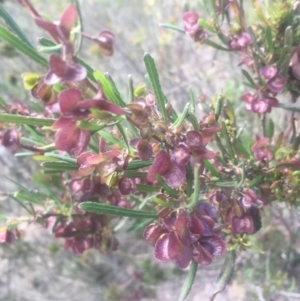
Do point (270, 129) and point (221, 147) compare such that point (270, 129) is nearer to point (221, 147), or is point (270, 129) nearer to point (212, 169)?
point (221, 147)

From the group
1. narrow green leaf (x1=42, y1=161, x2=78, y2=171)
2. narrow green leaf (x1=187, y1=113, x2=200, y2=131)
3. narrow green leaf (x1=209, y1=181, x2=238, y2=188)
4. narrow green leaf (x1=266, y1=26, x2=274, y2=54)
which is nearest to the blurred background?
narrow green leaf (x1=266, y1=26, x2=274, y2=54)

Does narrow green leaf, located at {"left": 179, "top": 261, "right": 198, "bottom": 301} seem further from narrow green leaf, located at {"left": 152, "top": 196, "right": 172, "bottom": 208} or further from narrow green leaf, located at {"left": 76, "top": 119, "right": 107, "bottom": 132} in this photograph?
narrow green leaf, located at {"left": 76, "top": 119, "right": 107, "bottom": 132}

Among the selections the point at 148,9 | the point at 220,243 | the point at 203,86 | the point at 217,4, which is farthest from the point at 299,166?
the point at 148,9

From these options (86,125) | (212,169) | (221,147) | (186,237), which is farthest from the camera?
(221,147)

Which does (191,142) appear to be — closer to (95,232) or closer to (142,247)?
(95,232)

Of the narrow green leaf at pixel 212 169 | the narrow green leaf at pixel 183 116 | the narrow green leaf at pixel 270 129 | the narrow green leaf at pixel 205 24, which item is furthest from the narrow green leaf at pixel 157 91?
the narrow green leaf at pixel 270 129

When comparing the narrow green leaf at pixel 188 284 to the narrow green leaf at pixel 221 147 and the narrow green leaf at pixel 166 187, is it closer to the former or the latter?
the narrow green leaf at pixel 166 187

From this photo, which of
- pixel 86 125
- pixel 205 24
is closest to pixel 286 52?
pixel 205 24
